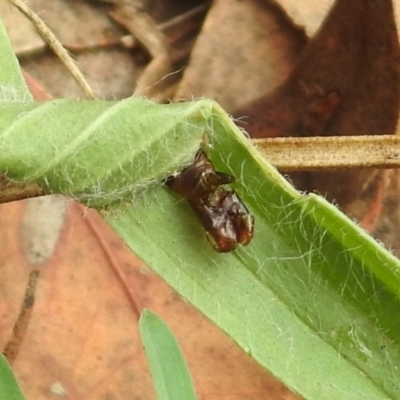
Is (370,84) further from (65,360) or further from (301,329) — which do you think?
(65,360)

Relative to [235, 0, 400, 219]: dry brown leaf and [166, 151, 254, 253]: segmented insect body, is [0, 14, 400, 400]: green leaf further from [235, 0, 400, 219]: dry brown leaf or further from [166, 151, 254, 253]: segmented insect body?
[235, 0, 400, 219]: dry brown leaf

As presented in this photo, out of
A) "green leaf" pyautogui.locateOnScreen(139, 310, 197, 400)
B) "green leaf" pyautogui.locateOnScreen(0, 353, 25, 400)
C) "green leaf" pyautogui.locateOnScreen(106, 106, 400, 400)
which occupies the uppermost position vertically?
"green leaf" pyautogui.locateOnScreen(106, 106, 400, 400)

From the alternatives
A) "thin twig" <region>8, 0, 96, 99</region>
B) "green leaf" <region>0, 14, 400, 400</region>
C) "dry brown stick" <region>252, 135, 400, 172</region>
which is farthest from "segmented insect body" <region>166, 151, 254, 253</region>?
"thin twig" <region>8, 0, 96, 99</region>

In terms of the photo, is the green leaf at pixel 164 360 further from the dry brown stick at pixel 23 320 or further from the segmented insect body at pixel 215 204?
the dry brown stick at pixel 23 320

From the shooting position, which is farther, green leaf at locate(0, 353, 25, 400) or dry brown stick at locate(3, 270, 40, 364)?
dry brown stick at locate(3, 270, 40, 364)

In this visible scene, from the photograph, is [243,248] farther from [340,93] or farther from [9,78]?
[340,93]
